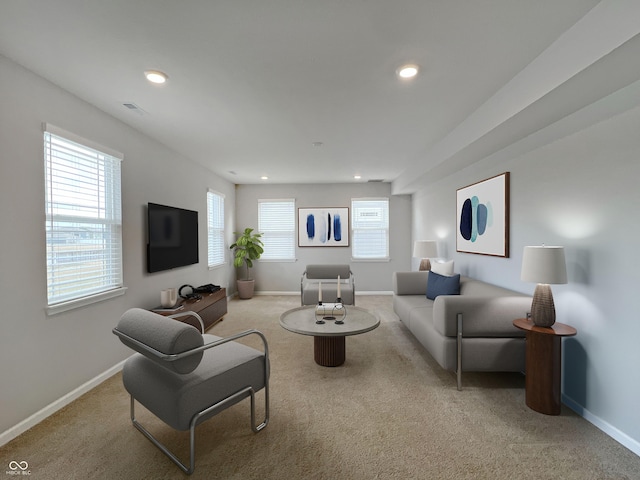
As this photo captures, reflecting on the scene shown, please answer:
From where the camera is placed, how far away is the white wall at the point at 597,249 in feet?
6.15

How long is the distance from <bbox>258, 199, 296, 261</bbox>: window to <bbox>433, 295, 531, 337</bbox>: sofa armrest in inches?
179

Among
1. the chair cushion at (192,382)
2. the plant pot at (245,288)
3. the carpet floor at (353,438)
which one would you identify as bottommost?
the carpet floor at (353,438)

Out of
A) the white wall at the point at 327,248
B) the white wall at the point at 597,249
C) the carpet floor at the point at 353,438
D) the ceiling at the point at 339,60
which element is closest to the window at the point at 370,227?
the white wall at the point at 327,248

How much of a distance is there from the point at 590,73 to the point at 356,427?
2.65 m

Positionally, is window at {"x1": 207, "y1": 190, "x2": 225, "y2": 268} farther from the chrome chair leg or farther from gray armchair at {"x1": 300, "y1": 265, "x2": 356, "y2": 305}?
the chrome chair leg

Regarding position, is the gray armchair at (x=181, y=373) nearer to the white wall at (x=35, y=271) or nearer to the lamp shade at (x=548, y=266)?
the white wall at (x=35, y=271)

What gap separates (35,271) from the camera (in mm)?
2139

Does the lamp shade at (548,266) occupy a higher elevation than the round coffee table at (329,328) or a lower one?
higher

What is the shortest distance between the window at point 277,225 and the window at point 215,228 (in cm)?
106

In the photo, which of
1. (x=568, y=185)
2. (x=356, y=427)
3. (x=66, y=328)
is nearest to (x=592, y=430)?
(x=356, y=427)

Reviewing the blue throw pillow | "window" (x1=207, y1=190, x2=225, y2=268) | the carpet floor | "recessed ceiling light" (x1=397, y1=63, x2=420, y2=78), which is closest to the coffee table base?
the carpet floor

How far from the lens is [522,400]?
2393mm

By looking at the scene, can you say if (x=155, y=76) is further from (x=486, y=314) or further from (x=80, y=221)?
(x=486, y=314)

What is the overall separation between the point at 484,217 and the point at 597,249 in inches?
58.7
